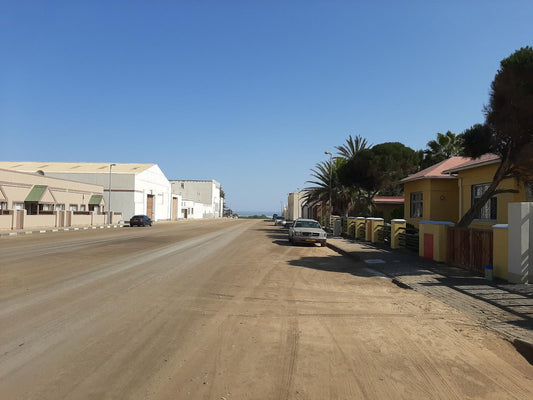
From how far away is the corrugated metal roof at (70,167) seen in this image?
2431 inches

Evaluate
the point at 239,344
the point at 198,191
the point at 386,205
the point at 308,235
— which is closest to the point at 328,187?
the point at 386,205

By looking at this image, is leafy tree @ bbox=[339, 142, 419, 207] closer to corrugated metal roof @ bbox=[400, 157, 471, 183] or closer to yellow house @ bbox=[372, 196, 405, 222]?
yellow house @ bbox=[372, 196, 405, 222]

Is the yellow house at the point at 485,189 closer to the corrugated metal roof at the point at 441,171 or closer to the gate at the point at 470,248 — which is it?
the corrugated metal roof at the point at 441,171

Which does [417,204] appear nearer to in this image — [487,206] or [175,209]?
[487,206]

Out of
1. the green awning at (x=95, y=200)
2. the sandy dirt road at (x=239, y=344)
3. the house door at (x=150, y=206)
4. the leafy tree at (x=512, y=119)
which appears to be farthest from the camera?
the house door at (x=150, y=206)

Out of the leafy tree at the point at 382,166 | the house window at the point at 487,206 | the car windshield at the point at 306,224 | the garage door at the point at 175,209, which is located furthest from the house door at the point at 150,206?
the house window at the point at 487,206

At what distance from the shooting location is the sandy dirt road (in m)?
3.90

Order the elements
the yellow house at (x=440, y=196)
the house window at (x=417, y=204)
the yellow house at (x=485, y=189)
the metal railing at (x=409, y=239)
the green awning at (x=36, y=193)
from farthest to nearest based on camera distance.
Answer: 1. the green awning at (x=36, y=193)
2. the house window at (x=417, y=204)
3. the yellow house at (x=440, y=196)
4. the metal railing at (x=409, y=239)
5. the yellow house at (x=485, y=189)

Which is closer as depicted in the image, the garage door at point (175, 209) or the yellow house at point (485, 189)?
the yellow house at point (485, 189)

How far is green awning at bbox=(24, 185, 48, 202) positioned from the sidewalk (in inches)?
1325

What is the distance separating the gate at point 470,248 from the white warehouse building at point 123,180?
47.2 meters

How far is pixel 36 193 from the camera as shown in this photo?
36812 mm

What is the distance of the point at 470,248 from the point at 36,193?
37.5m

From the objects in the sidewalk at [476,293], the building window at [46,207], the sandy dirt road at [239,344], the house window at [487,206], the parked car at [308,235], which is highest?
the house window at [487,206]
